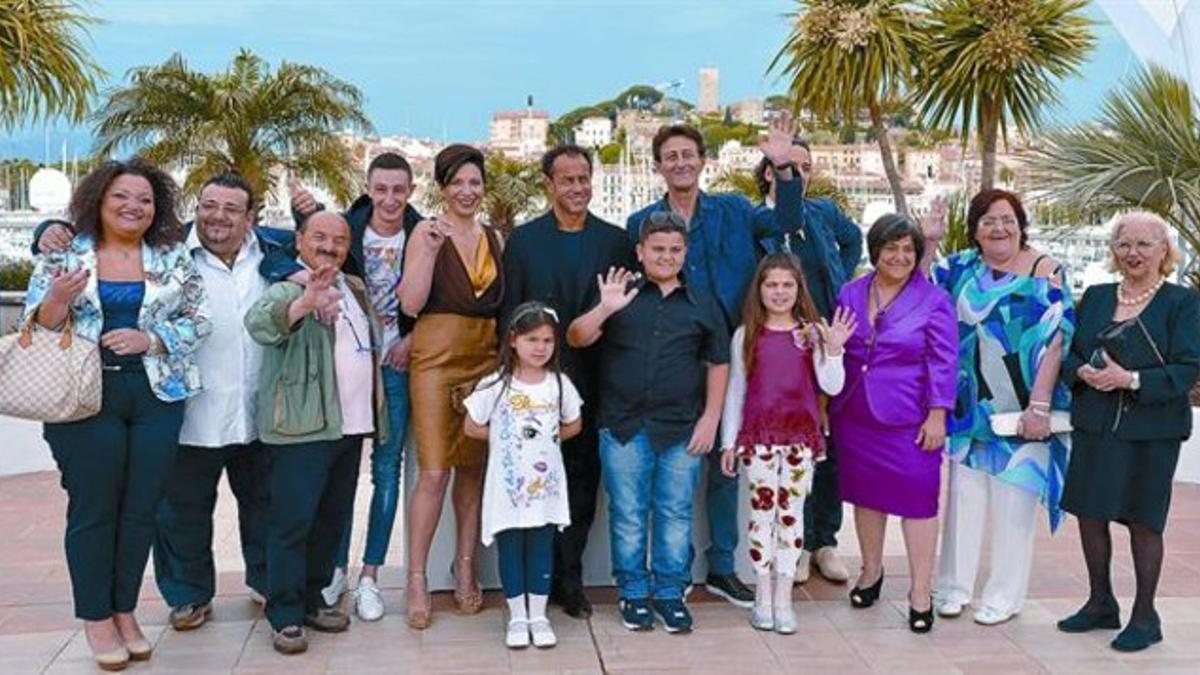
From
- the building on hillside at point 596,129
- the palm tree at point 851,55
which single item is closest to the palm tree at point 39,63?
the palm tree at point 851,55

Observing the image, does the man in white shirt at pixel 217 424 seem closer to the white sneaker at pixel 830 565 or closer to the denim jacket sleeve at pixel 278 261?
the denim jacket sleeve at pixel 278 261

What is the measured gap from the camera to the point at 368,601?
465 centimetres

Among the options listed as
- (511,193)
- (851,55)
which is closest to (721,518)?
(851,55)

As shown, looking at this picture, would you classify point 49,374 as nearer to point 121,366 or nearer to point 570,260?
point 121,366

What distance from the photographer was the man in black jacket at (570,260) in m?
4.46

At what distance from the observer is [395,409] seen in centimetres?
454

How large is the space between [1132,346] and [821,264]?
1206mm

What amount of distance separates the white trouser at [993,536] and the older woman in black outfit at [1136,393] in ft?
0.78

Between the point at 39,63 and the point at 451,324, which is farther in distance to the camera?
the point at 39,63

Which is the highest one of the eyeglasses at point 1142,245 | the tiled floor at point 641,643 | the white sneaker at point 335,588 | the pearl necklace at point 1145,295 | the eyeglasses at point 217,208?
the eyeglasses at point 217,208

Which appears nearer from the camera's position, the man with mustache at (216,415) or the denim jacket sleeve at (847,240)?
the man with mustache at (216,415)

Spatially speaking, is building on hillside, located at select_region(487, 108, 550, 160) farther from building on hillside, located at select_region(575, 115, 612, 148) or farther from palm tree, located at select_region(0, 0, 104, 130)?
palm tree, located at select_region(0, 0, 104, 130)

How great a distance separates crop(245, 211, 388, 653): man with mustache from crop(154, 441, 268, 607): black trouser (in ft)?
0.77

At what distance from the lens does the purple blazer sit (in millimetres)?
4367
